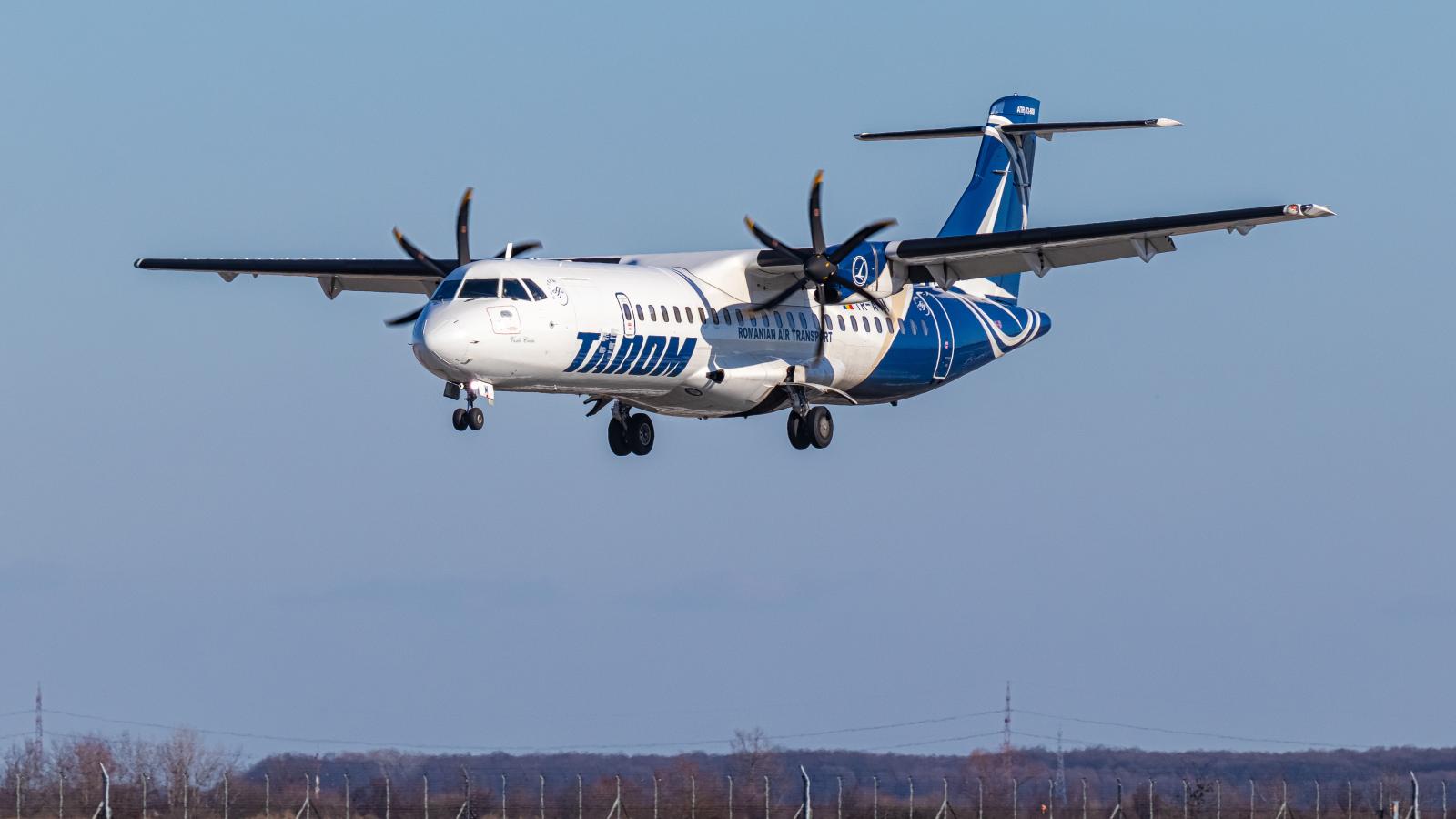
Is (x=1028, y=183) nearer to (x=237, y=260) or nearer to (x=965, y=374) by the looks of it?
(x=965, y=374)

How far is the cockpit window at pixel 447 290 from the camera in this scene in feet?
82.3

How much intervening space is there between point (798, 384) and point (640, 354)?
336cm

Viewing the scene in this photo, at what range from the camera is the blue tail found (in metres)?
34.7

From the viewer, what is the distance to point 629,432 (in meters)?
30.1

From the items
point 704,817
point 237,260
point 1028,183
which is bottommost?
point 704,817

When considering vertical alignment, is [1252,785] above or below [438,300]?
below

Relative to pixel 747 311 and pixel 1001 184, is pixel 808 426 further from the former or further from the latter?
pixel 1001 184

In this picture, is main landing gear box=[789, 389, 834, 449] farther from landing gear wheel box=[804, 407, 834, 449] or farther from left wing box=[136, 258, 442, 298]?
left wing box=[136, 258, 442, 298]

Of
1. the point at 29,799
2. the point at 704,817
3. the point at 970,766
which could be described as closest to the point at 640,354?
the point at 704,817

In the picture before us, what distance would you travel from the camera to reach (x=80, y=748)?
3394 centimetres

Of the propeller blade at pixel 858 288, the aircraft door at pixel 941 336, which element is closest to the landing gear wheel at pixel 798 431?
the propeller blade at pixel 858 288

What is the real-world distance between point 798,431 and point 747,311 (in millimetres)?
1930

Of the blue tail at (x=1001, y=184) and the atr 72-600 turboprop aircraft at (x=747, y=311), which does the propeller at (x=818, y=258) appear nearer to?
the atr 72-600 turboprop aircraft at (x=747, y=311)

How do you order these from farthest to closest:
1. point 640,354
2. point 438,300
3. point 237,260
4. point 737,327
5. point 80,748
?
1. point 80,748
2. point 237,260
3. point 737,327
4. point 640,354
5. point 438,300
